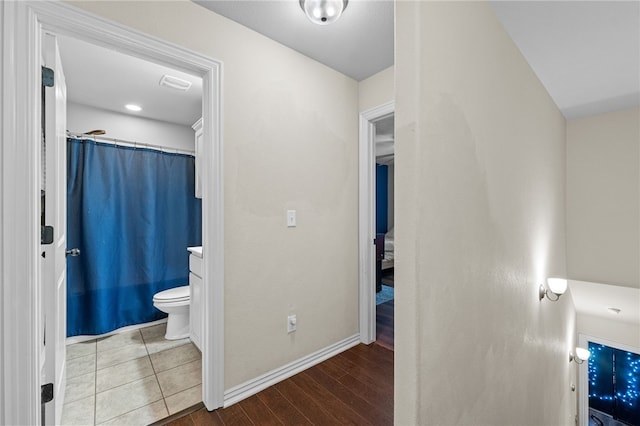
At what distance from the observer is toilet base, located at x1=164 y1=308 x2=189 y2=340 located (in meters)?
2.62

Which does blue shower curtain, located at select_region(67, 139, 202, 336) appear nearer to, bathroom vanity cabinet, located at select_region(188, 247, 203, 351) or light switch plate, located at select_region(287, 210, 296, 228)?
bathroom vanity cabinet, located at select_region(188, 247, 203, 351)

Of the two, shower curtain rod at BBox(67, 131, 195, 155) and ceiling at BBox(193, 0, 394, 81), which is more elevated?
ceiling at BBox(193, 0, 394, 81)

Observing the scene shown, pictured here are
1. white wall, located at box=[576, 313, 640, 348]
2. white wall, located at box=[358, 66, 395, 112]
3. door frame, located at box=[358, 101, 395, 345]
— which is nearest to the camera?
white wall, located at box=[358, 66, 395, 112]

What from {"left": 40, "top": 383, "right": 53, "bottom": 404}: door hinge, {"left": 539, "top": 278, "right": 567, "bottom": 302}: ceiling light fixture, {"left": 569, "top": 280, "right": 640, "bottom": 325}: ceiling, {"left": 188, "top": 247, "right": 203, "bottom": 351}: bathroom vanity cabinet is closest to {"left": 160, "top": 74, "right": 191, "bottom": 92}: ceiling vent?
{"left": 188, "top": 247, "right": 203, "bottom": 351}: bathroom vanity cabinet

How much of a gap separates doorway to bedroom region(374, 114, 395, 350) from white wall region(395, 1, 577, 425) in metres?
1.07

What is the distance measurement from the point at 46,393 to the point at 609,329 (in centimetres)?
513

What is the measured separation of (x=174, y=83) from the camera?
2410 millimetres

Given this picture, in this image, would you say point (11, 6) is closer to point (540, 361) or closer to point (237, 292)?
point (237, 292)

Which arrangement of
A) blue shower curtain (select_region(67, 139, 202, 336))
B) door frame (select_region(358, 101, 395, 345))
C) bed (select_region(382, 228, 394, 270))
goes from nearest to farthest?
door frame (select_region(358, 101, 395, 345)), blue shower curtain (select_region(67, 139, 202, 336)), bed (select_region(382, 228, 394, 270))

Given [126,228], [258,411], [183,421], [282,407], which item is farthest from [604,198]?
[126,228]

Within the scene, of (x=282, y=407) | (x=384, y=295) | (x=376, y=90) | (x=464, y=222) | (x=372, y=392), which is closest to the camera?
(x=464, y=222)

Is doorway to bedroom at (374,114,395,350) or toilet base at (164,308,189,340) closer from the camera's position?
toilet base at (164,308,189,340)

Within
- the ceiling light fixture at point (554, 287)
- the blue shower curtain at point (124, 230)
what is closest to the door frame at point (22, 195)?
the blue shower curtain at point (124, 230)

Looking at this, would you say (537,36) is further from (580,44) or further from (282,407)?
(282,407)
